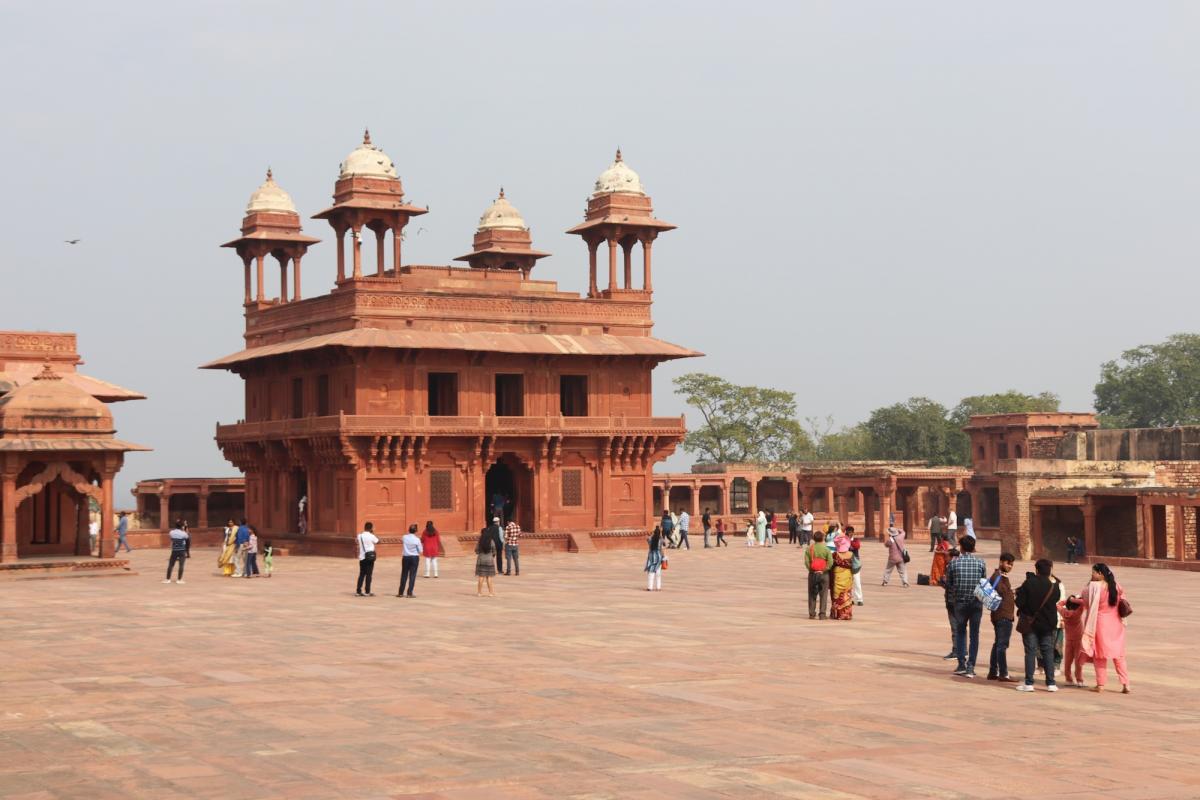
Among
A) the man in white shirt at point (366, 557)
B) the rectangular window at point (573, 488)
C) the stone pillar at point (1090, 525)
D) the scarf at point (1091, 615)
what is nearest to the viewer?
the scarf at point (1091, 615)

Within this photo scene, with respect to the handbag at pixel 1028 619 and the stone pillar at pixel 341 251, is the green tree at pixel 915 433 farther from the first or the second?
the handbag at pixel 1028 619

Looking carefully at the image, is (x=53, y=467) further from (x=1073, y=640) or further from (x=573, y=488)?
(x=1073, y=640)

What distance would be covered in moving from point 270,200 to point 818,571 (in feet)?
113

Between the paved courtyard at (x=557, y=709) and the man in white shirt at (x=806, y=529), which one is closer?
the paved courtyard at (x=557, y=709)

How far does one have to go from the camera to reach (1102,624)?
52.2 feet

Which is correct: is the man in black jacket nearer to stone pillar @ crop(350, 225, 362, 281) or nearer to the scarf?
the scarf

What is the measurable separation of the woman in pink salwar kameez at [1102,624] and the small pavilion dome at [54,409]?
81.2 feet

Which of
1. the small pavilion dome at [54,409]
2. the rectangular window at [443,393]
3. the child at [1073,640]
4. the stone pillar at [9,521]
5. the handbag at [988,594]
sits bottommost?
the child at [1073,640]

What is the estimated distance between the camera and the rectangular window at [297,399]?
4915 cm

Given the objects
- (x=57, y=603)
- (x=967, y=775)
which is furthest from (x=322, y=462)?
(x=967, y=775)

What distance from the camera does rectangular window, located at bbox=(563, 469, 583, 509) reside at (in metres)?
48.1

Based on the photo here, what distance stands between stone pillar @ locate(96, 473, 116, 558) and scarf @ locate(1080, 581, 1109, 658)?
78.7 ft

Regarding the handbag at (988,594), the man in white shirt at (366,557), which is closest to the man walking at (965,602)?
the handbag at (988,594)

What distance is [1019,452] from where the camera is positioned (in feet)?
256
